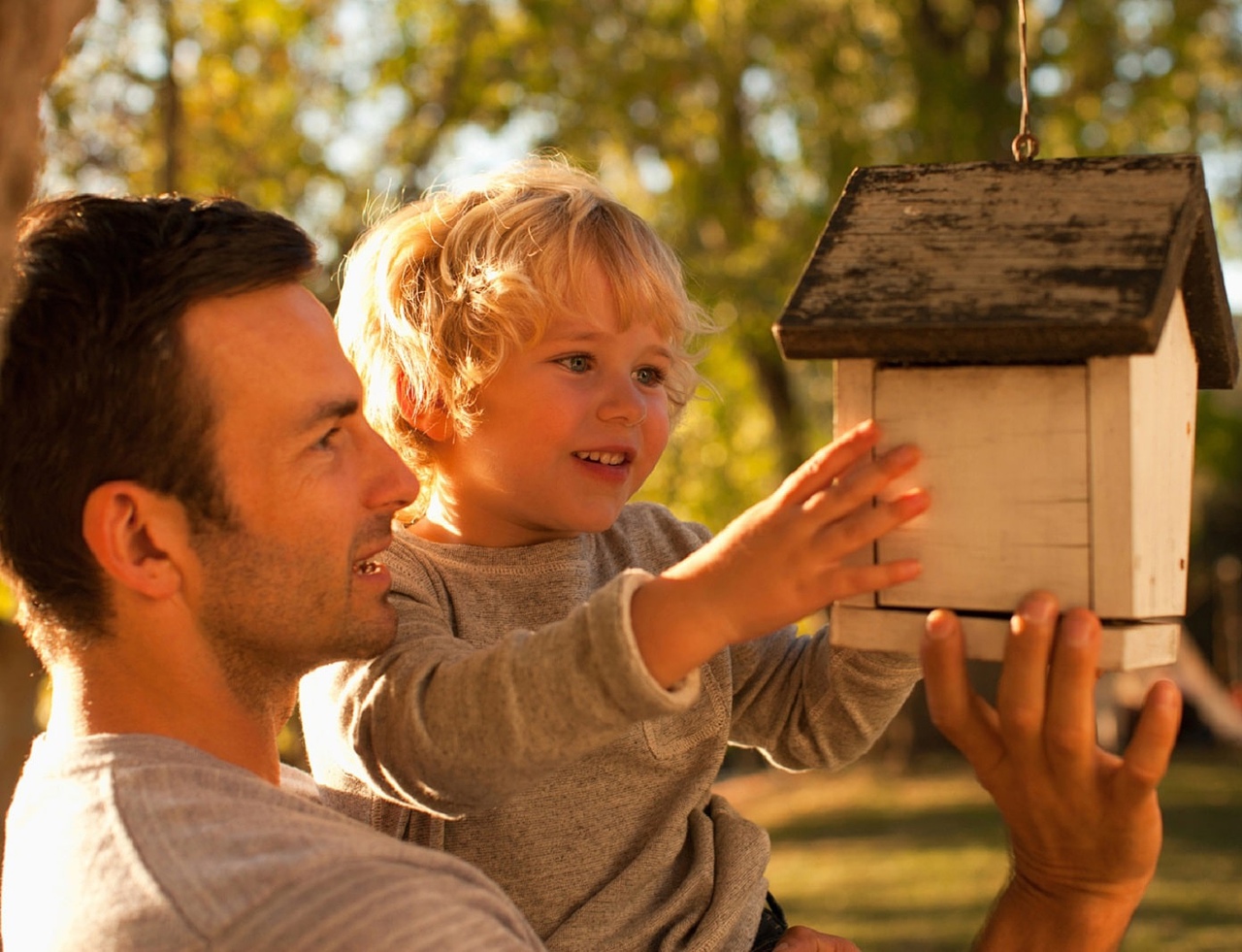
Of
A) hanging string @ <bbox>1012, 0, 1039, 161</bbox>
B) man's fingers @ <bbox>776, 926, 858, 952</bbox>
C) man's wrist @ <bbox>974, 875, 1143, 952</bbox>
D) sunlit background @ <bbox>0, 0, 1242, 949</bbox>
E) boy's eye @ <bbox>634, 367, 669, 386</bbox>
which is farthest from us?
sunlit background @ <bbox>0, 0, 1242, 949</bbox>

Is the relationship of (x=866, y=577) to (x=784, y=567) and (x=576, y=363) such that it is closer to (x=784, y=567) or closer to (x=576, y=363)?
(x=784, y=567)

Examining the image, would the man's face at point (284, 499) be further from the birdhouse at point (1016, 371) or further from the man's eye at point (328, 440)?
the birdhouse at point (1016, 371)

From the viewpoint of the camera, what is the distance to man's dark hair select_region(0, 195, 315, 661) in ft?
6.20

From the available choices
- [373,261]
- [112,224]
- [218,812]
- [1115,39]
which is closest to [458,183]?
[373,261]

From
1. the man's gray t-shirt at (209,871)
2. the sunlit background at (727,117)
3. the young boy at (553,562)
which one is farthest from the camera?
the sunlit background at (727,117)

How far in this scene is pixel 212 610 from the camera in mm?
1973

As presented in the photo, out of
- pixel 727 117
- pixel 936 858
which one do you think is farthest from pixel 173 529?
pixel 727 117

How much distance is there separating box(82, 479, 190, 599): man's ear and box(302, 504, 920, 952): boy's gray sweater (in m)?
0.35

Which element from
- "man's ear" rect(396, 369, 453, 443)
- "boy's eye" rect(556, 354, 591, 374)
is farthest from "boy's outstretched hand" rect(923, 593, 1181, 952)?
"man's ear" rect(396, 369, 453, 443)

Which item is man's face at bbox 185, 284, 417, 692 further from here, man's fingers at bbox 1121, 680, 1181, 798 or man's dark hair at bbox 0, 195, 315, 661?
man's fingers at bbox 1121, 680, 1181, 798

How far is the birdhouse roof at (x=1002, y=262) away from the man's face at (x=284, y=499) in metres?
0.65

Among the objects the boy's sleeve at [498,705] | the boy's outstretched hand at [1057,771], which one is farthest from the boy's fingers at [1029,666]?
the boy's sleeve at [498,705]

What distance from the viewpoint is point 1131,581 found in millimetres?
1812

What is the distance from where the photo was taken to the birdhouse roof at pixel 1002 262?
1.78 meters
